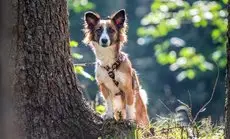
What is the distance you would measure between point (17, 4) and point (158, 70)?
53.6 feet

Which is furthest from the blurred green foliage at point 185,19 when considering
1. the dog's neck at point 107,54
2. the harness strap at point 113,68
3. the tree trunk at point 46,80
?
the tree trunk at point 46,80

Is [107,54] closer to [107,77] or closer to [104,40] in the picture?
[104,40]

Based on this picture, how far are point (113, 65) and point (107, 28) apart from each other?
39 cm

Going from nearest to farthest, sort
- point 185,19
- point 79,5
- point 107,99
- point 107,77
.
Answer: point 107,77
point 107,99
point 185,19
point 79,5

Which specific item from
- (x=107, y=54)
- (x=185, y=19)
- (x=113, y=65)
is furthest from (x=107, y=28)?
(x=185, y=19)

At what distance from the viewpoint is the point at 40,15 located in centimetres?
675

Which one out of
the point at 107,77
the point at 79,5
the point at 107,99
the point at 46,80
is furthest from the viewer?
the point at 79,5

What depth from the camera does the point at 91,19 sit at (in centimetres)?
794

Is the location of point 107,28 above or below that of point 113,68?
above

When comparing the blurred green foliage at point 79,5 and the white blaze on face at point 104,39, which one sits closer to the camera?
the white blaze on face at point 104,39

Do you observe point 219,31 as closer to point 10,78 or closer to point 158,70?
point 10,78

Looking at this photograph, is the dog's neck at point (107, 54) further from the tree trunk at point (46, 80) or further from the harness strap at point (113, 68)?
Result: the tree trunk at point (46, 80)

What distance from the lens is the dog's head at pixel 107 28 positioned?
7.83m

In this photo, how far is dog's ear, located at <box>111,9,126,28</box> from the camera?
7867mm
